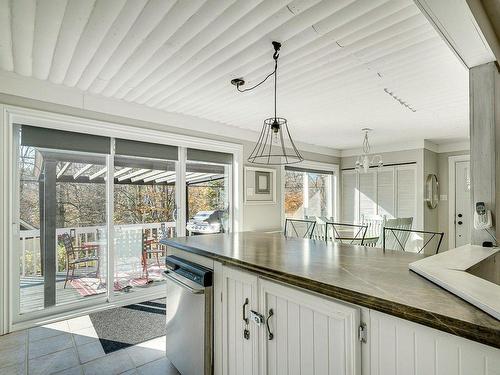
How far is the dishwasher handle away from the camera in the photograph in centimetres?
176

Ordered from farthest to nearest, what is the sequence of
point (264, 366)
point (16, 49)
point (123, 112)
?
point (123, 112), point (16, 49), point (264, 366)

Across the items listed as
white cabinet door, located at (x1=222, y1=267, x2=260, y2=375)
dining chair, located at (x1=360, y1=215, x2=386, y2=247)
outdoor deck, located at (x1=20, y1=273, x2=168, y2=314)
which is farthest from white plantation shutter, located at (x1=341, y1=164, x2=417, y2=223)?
outdoor deck, located at (x1=20, y1=273, x2=168, y2=314)

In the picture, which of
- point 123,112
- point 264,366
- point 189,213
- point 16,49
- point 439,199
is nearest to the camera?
point 264,366

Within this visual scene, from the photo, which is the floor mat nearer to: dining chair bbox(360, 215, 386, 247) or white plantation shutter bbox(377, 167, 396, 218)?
dining chair bbox(360, 215, 386, 247)

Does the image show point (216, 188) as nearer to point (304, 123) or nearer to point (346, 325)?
point (304, 123)

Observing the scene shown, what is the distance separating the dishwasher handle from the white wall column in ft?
6.07

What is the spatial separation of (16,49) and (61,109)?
2.77 feet

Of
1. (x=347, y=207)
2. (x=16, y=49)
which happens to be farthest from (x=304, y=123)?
(x=16, y=49)

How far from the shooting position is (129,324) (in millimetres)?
2941

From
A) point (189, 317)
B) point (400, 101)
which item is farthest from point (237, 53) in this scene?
point (400, 101)

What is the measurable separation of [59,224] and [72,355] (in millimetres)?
1364

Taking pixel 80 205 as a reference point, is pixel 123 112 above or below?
above

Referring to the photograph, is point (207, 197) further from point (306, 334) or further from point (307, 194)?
point (306, 334)

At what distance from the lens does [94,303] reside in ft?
10.8
